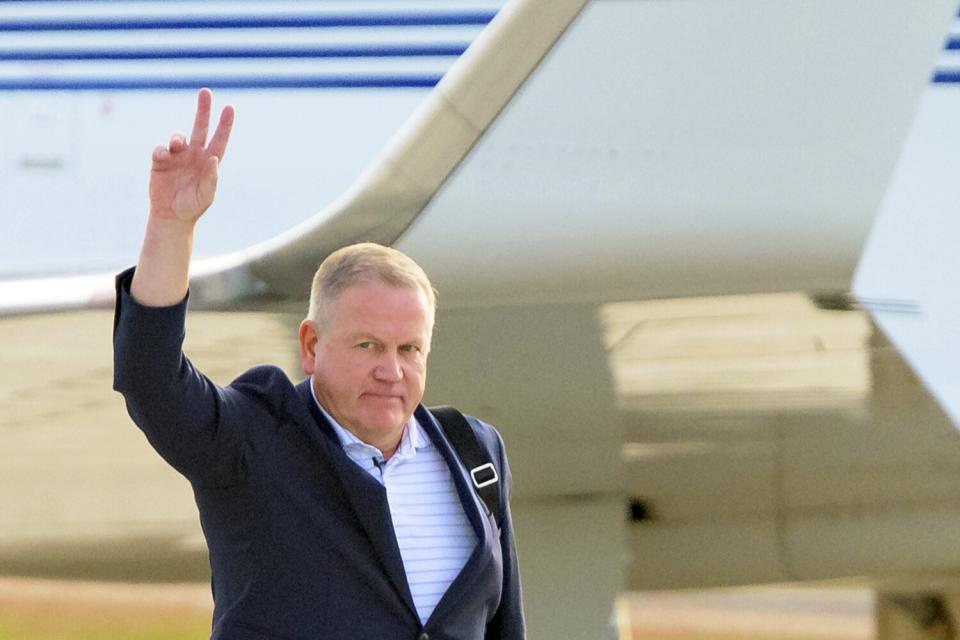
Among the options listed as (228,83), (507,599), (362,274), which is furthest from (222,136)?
(228,83)

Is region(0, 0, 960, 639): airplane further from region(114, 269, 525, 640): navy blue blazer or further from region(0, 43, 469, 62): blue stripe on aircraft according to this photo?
region(114, 269, 525, 640): navy blue blazer

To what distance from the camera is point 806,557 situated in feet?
9.45

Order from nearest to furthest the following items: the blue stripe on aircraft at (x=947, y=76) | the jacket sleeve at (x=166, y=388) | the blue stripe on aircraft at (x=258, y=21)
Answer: the jacket sleeve at (x=166, y=388) < the blue stripe on aircraft at (x=947, y=76) < the blue stripe on aircraft at (x=258, y=21)

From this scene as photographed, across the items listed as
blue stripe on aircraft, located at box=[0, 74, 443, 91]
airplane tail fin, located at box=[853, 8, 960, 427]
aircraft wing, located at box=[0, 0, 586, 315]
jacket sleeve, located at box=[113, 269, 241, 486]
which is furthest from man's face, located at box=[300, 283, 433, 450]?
blue stripe on aircraft, located at box=[0, 74, 443, 91]

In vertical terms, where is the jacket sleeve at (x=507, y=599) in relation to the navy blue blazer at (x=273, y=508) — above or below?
below

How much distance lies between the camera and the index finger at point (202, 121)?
3.24ft

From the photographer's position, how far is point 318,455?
1032mm

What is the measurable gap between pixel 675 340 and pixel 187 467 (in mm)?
1471

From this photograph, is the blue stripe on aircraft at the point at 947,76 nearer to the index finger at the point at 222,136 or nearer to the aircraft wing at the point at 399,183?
the aircraft wing at the point at 399,183

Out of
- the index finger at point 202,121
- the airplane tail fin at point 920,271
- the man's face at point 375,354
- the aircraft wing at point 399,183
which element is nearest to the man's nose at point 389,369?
the man's face at point 375,354

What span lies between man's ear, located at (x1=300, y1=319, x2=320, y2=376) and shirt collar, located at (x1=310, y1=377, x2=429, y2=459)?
0.5 inches

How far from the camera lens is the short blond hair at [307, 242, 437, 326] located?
104cm

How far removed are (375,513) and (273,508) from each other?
3.1 inches

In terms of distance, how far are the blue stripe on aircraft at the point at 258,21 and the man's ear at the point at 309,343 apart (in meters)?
1.82
